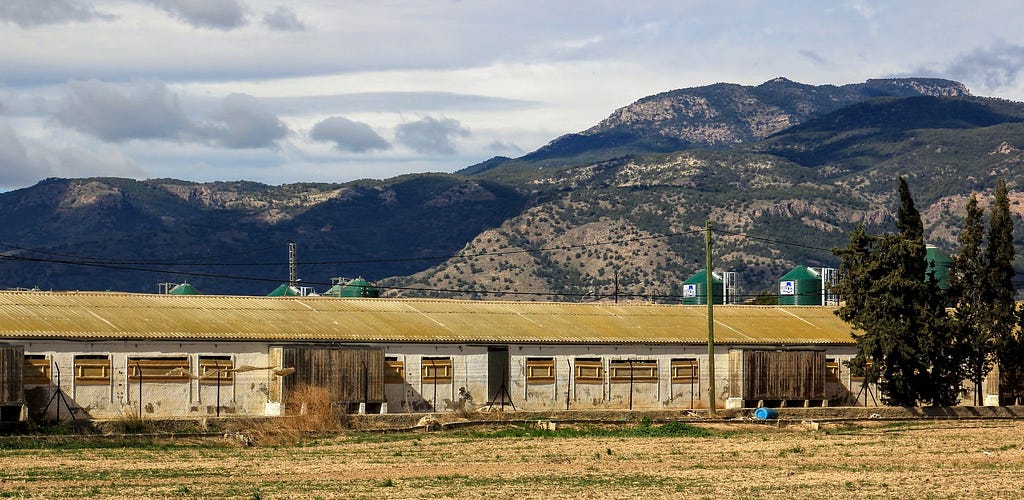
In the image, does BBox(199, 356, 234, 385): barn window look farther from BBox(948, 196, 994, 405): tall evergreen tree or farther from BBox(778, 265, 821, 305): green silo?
BBox(778, 265, 821, 305): green silo

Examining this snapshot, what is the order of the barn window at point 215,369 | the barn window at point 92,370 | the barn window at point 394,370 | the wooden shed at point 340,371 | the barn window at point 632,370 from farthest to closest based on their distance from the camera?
the barn window at point 632,370, the barn window at point 394,370, the wooden shed at point 340,371, the barn window at point 215,369, the barn window at point 92,370

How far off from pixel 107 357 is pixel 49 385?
2622 millimetres

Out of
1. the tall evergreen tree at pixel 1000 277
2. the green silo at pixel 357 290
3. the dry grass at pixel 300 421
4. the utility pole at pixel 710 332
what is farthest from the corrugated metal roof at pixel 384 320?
the green silo at pixel 357 290

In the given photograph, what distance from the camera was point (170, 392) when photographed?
60.3 m

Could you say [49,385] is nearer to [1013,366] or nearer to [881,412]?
[881,412]

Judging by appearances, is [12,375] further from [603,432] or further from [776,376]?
[776,376]

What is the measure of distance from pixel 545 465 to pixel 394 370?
2257 centimetres

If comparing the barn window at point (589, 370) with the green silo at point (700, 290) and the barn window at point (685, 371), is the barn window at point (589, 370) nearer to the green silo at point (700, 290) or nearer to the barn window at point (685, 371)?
the barn window at point (685, 371)

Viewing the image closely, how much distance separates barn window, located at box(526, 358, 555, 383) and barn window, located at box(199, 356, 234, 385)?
1405 centimetres

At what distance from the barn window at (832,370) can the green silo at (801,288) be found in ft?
77.4

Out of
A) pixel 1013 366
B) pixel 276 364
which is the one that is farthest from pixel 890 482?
pixel 1013 366

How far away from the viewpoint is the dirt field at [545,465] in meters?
36.8

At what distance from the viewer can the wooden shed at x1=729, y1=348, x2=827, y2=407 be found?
73.2 meters

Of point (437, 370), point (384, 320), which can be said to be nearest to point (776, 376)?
point (437, 370)
